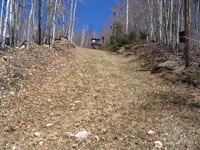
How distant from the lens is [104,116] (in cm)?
390

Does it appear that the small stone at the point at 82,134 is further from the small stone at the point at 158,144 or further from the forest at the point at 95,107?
the small stone at the point at 158,144

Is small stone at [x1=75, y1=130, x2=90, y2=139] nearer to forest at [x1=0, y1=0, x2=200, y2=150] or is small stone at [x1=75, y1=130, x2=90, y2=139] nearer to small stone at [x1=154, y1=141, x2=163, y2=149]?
forest at [x1=0, y1=0, x2=200, y2=150]

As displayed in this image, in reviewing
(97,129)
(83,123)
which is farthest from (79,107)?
(97,129)

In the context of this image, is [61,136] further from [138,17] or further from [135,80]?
[138,17]

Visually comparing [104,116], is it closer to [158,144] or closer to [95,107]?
[95,107]

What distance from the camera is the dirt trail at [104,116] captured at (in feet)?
9.58

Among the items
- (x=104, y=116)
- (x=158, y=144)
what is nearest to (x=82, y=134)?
(x=104, y=116)

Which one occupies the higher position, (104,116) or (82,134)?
(104,116)

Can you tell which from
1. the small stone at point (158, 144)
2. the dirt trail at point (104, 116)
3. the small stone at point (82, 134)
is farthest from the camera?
the small stone at point (82, 134)

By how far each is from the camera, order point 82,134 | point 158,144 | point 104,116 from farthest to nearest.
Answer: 1. point 104,116
2. point 82,134
3. point 158,144

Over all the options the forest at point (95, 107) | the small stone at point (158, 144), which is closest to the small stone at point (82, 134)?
the forest at point (95, 107)

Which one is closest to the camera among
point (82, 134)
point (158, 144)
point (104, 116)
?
point (158, 144)

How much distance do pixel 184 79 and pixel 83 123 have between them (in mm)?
4473

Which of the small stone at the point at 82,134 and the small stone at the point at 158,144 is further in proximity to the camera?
the small stone at the point at 82,134
